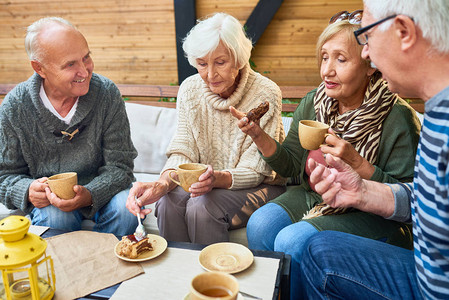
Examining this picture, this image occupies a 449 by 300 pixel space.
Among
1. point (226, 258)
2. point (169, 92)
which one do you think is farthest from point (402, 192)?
point (169, 92)

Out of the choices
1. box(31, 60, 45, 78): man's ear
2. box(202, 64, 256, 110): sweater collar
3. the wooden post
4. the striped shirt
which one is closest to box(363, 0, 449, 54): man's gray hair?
the striped shirt

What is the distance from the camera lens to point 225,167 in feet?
6.86

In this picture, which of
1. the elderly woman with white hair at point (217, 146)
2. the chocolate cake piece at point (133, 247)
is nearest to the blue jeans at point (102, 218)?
the elderly woman with white hair at point (217, 146)

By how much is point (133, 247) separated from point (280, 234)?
0.65 metres

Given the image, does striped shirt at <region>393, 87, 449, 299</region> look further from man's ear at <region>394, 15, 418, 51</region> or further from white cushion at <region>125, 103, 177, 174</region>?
white cushion at <region>125, 103, 177, 174</region>

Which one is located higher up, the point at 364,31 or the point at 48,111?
the point at 364,31

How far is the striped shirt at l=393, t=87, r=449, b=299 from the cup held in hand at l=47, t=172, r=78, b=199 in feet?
4.30

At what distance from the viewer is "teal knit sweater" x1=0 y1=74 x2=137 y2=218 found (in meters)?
1.88

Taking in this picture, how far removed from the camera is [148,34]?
464 centimetres

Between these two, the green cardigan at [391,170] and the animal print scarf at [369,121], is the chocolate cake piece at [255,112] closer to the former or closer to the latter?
the animal print scarf at [369,121]

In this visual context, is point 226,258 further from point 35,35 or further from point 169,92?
point 169,92

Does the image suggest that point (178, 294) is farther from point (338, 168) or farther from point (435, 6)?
point (435, 6)

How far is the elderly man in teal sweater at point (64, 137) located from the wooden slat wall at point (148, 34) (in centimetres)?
260

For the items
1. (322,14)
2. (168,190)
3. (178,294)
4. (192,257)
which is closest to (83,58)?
A: (168,190)
